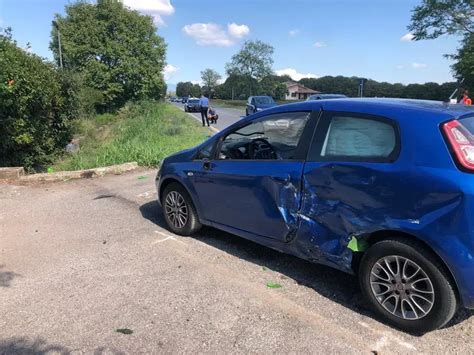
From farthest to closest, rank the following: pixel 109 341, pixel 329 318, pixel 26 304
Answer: pixel 26 304, pixel 329 318, pixel 109 341

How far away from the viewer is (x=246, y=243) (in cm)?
521

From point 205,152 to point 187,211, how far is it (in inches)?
30.9

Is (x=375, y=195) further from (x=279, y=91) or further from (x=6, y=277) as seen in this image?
(x=279, y=91)

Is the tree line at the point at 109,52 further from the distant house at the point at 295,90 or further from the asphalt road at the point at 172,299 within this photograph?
the distant house at the point at 295,90

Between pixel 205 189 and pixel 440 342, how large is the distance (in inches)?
107

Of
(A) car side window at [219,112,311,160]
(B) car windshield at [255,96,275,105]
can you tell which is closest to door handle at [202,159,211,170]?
(A) car side window at [219,112,311,160]

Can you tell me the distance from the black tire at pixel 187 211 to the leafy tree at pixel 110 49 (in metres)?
28.8

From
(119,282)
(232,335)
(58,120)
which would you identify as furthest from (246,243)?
(58,120)

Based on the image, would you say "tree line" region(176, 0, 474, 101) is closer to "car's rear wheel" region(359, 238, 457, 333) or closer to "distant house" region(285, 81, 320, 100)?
"distant house" region(285, 81, 320, 100)

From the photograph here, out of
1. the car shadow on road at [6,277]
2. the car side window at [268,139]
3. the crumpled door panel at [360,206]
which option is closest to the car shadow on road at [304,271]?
the crumpled door panel at [360,206]

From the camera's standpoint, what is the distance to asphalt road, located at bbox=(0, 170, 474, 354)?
321 cm

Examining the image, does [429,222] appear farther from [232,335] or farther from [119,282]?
[119,282]

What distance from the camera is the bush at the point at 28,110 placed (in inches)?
375

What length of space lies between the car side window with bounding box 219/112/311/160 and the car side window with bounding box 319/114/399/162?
1.06 feet
